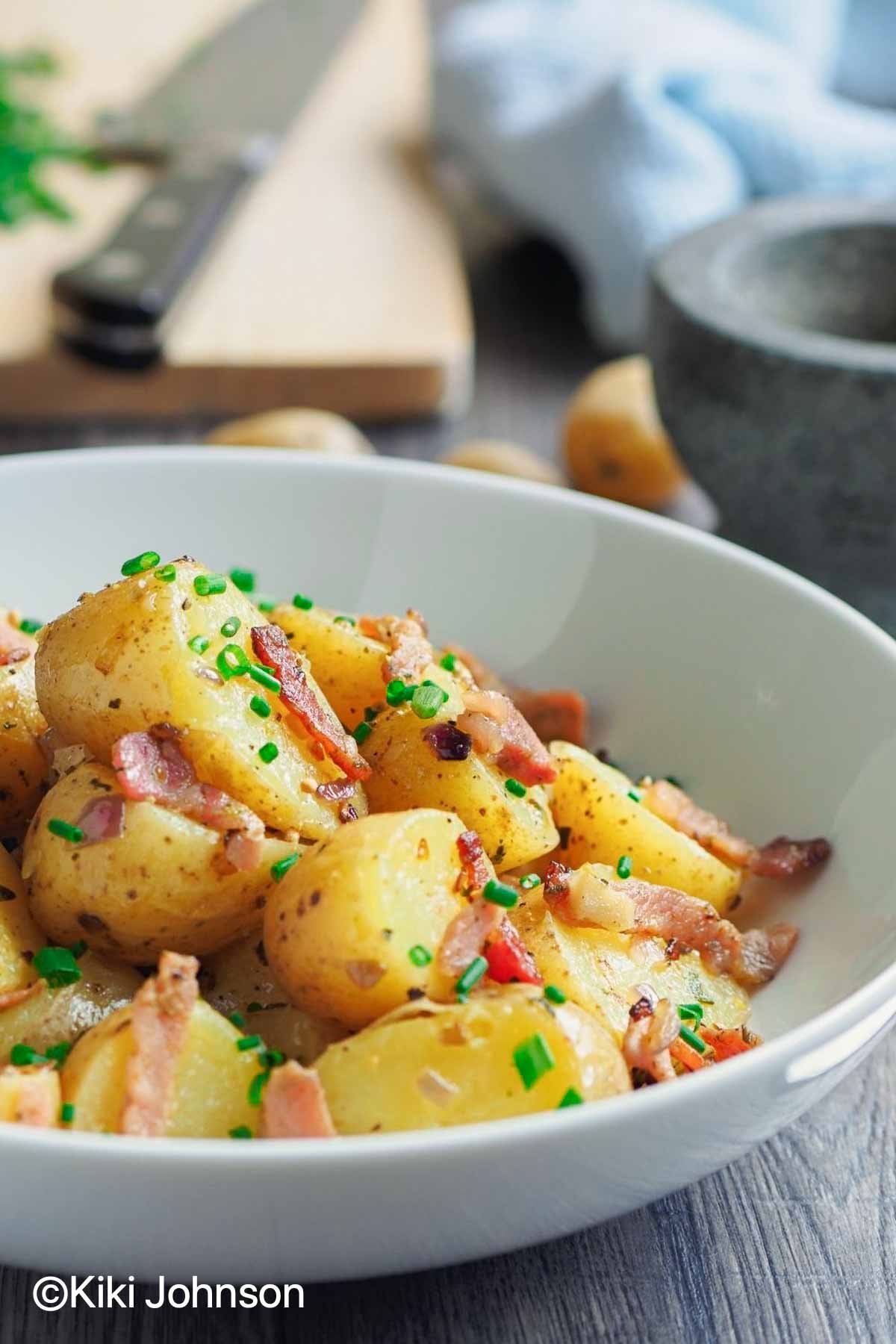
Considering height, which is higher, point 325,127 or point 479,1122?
point 479,1122

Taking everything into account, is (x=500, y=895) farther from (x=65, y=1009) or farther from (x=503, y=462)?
(x=503, y=462)

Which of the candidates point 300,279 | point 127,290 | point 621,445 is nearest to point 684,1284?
point 621,445

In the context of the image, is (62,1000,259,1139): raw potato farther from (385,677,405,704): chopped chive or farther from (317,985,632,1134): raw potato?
(385,677,405,704): chopped chive

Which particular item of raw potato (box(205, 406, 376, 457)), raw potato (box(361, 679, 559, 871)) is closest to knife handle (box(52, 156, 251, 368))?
raw potato (box(205, 406, 376, 457))

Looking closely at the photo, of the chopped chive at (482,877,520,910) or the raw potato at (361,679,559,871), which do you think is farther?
the raw potato at (361,679,559,871)

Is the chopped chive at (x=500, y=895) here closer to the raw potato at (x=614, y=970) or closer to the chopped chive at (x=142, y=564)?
the raw potato at (x=614, y=970)

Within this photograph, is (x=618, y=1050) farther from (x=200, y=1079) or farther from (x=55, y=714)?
(x=55, y=714)

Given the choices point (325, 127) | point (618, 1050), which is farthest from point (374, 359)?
point (618, 1050)
